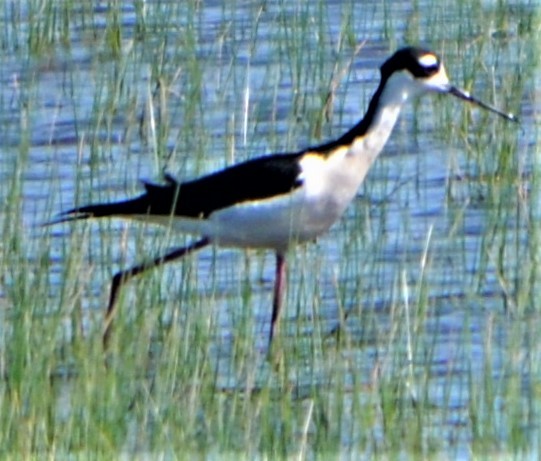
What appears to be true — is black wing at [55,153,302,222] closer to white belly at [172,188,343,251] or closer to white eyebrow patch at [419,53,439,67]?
white belly at [172,188,343,251]

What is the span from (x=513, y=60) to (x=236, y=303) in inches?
122

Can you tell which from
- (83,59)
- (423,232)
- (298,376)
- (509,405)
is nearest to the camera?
(509,405)

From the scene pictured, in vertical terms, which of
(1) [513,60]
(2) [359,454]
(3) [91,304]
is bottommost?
(2) [359,454]

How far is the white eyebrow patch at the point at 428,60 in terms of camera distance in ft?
21.8

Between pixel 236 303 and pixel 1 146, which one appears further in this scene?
pixel 1 146

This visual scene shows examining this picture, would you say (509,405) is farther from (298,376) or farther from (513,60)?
(513,60)

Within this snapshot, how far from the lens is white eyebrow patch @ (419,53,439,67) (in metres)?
6.65

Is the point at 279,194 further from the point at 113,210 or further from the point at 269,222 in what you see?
the point at 113,210

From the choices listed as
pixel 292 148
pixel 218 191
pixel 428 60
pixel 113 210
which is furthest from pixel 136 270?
pixel 292 148

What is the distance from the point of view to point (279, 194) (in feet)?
20.9

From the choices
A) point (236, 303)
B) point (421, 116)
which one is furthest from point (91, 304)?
point (421, 116)

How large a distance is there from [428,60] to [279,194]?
2.44 feet

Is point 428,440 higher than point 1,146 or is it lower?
lower

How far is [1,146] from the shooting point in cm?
802
